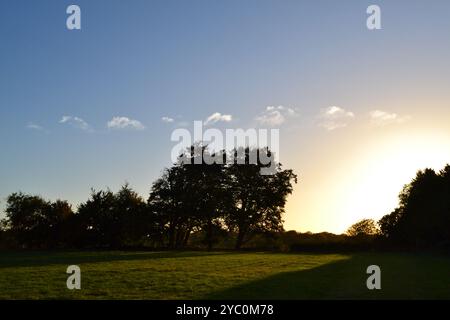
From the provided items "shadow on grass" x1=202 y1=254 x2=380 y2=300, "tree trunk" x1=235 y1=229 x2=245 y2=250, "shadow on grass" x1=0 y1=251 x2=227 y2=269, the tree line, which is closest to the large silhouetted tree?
the tree line

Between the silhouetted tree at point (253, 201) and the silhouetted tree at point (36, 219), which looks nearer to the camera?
the silhouetted tree at point (253, 201)

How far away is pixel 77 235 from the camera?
95.9m

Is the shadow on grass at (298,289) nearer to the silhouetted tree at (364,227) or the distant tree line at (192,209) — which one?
the distant tree line at (192,209)

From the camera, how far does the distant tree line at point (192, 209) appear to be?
296 ft

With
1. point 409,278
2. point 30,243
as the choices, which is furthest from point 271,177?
point 409,278

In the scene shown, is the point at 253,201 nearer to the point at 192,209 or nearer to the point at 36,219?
the point at 192,209

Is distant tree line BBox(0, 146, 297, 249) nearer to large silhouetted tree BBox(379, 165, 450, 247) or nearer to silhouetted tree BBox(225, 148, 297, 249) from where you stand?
silhouetted tree BBox(225, 148, 297, 249)

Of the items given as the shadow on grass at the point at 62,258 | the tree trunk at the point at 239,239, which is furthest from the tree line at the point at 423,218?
the shadow on grass at the point at 62,258

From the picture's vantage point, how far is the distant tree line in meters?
90.1

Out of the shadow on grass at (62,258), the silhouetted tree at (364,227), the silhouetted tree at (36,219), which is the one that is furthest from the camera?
the silhouetted tree at (364,227)

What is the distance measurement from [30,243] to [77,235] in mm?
14229

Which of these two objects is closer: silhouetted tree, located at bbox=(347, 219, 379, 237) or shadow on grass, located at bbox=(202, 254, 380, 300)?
shadow on grass, located at bbox=(202, 254, 380, 300)
